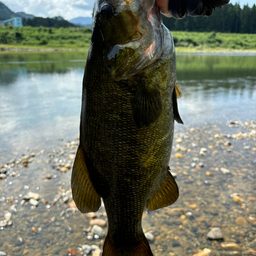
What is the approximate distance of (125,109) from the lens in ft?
5.10

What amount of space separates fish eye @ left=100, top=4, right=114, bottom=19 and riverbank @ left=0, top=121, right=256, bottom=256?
2.82 meters

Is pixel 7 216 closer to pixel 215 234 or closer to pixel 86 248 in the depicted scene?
pixel 86 248

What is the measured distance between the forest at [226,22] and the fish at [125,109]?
76.4m

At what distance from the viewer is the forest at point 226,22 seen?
7356 cm

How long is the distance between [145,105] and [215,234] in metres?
2.65

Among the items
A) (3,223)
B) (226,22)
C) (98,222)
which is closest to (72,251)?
(98,222)

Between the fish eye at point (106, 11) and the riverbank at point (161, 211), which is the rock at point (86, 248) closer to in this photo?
the riverbank at point (161, 211)

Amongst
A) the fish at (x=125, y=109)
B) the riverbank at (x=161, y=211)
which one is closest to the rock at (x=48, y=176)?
the riverbank at (x=161, y=211)

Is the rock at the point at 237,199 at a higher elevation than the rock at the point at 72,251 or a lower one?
higher

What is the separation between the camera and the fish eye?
1467 mm

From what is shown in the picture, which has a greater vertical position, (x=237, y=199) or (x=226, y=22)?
(x=226, y=22)

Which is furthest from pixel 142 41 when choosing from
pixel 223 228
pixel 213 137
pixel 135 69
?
pixel 213 137

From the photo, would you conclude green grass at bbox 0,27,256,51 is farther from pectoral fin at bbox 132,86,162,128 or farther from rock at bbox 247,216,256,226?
pectoral fin at bbox 132,86,162,128

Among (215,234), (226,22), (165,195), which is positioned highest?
(226,22)
